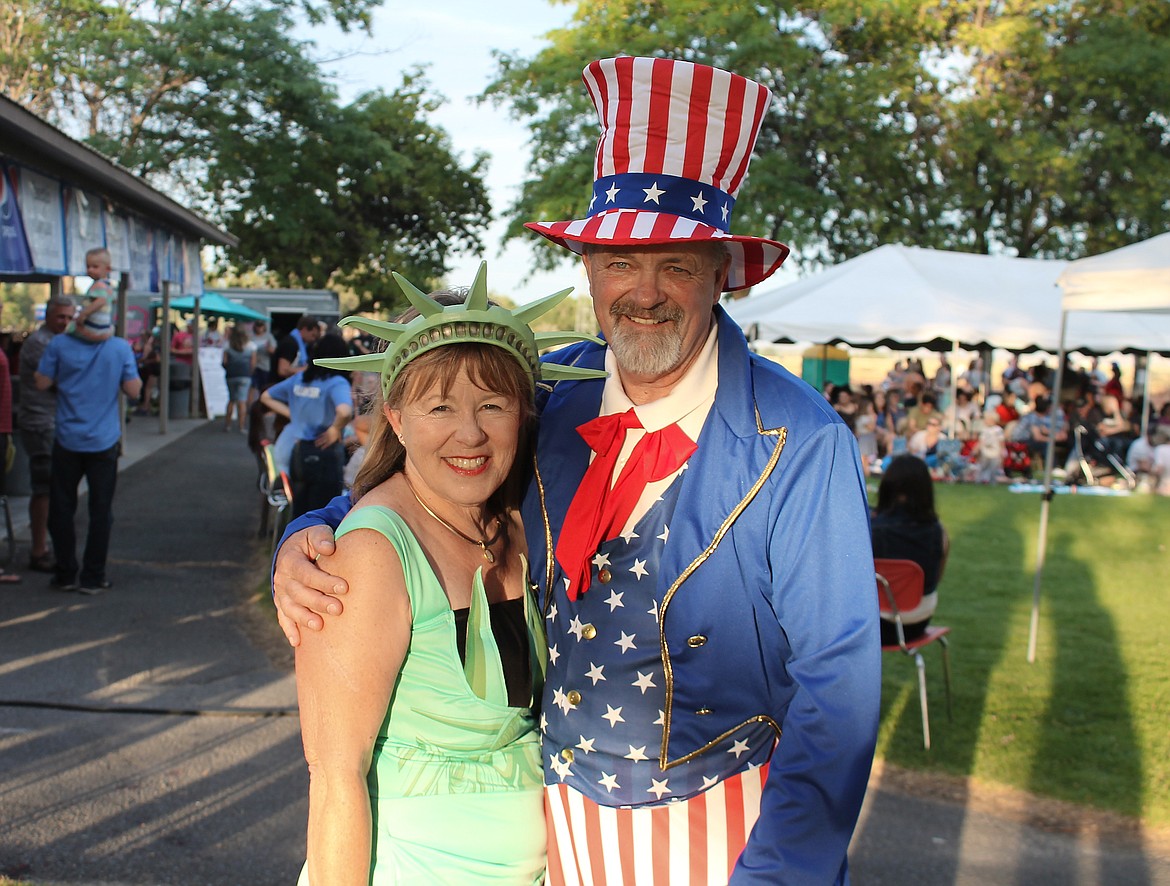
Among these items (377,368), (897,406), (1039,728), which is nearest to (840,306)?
(897,406)

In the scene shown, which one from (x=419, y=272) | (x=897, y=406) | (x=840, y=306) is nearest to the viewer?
(x=840, y=306)

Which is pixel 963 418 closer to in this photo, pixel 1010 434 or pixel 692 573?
pixel 1010 434

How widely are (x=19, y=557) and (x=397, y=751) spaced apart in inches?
302

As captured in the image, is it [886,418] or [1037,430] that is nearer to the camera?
[1037,430]

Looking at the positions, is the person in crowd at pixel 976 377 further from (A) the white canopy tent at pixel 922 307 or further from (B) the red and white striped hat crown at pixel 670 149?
(B) the red and white striped hat crown at pixel 670 149

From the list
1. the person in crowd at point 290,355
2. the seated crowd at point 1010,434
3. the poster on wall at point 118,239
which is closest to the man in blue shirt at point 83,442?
the person in crowd at point 290,355

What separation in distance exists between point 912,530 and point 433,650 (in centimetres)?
434

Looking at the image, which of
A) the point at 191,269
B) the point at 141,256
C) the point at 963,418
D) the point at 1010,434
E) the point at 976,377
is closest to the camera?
the point at 141,256

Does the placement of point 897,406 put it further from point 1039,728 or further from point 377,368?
point 377,368

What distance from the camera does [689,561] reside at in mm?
2016

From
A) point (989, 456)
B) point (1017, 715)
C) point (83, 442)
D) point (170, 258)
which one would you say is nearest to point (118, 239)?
point (170, 258)

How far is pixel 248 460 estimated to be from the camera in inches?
615

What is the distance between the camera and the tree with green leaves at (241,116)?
75.9ft

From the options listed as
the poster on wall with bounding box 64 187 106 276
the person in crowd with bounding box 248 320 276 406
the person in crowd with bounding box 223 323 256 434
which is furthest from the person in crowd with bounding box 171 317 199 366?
the poster on wall with bounding box 64 187 106 276
